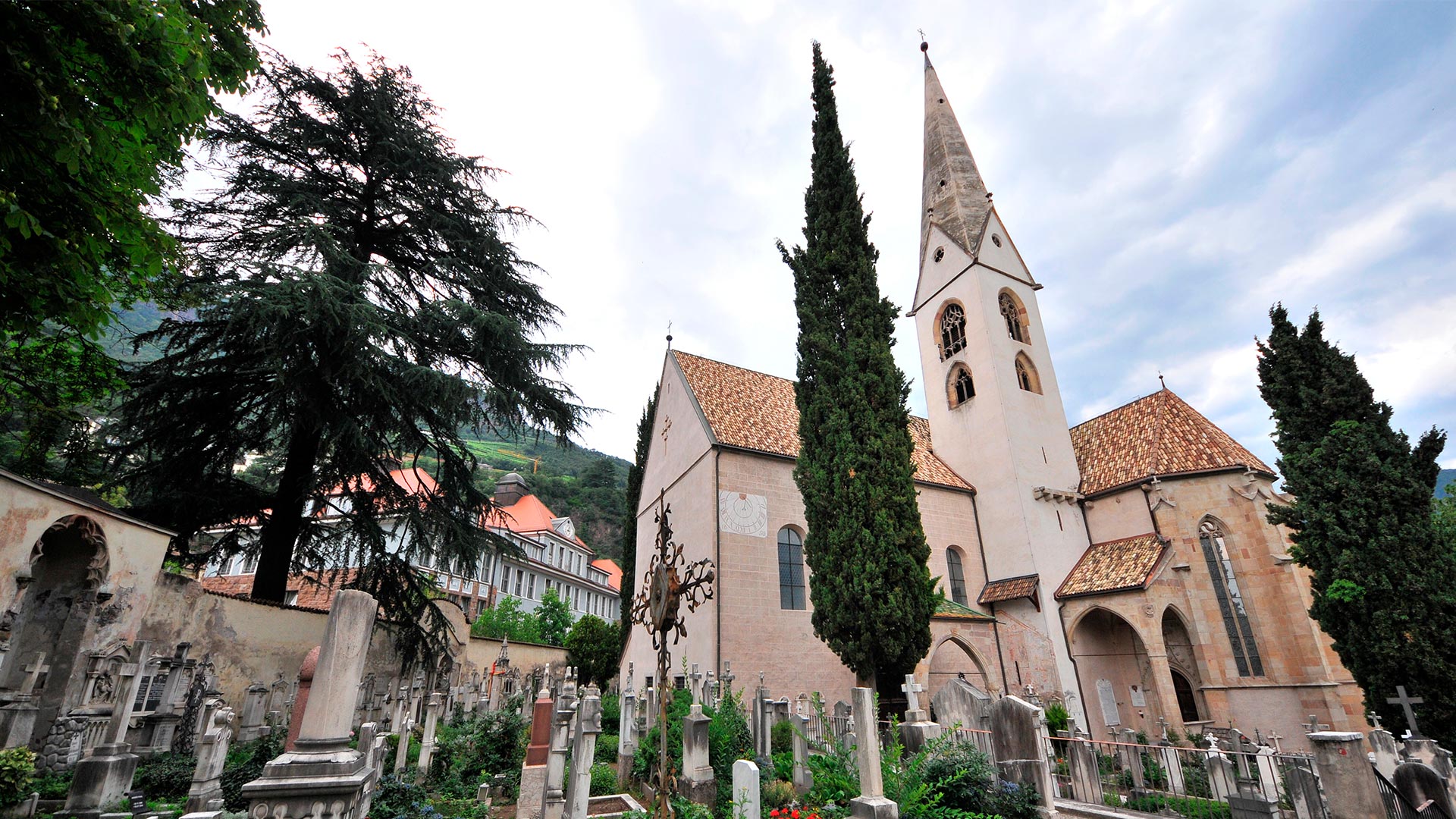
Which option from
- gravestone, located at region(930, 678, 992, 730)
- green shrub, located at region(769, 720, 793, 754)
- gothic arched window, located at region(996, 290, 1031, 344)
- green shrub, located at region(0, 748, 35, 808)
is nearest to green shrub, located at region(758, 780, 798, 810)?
green shrub, located at region(769, 720, 793, 754)

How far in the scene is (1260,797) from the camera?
7.33 meters

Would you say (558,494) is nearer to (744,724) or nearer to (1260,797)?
(744,724)

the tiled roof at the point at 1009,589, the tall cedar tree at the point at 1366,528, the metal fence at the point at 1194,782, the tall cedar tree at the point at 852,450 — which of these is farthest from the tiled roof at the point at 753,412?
the metal fence at the point at 1194,782

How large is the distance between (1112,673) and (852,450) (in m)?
11.2

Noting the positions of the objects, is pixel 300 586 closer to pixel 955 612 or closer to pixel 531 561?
pixel 531 561

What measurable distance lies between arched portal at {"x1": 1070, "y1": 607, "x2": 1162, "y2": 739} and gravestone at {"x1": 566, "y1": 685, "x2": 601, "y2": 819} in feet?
52.9

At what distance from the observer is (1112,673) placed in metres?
17.5

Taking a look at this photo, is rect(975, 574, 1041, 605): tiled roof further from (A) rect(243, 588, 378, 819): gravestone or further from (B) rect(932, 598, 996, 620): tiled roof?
(A) rect(243, 588, 378, 819): gravestone

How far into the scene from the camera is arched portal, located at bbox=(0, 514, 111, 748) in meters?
8.76

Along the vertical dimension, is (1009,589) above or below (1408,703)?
above

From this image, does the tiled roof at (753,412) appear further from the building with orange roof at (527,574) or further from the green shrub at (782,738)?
the building with orange roof at (527,574)

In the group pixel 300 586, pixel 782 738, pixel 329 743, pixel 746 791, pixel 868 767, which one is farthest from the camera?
pixel 300 586

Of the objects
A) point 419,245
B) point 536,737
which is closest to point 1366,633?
point 536,737

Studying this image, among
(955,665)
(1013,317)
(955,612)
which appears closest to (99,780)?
(955,612)
